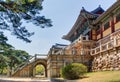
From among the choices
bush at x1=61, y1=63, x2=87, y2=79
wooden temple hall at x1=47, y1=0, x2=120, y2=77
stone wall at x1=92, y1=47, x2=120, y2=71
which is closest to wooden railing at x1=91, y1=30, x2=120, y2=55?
wooden temple hall at x1=47, y1=0, x2=120, y2=77

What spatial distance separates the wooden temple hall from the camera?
22.6m

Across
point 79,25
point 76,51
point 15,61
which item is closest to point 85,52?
point 76,51

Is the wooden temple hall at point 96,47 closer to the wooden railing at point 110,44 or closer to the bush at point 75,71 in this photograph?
the wooden railing at point 110,44

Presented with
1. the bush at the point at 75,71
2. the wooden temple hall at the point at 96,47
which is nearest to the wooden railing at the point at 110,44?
the wooden temple hall at the point at 96,47

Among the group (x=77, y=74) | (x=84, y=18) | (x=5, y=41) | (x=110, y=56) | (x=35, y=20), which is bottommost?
(x=77, y=74)

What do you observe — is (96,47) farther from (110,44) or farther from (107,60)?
(107,60)

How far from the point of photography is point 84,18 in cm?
3434

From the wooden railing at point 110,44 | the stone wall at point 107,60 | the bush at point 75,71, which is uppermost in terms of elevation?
the wooden railing at point 110,44

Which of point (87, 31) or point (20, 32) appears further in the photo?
point (87, 31)

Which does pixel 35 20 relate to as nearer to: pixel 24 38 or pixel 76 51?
pixel 24 38

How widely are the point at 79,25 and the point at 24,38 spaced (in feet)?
63.7

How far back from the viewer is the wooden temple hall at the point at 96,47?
889 inches

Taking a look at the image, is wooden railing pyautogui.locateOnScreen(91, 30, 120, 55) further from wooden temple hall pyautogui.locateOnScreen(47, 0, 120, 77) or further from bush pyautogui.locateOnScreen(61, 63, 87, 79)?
bush pyautogui.locateOnScreen(61, 63, 87, 79)

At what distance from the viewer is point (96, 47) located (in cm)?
2781
